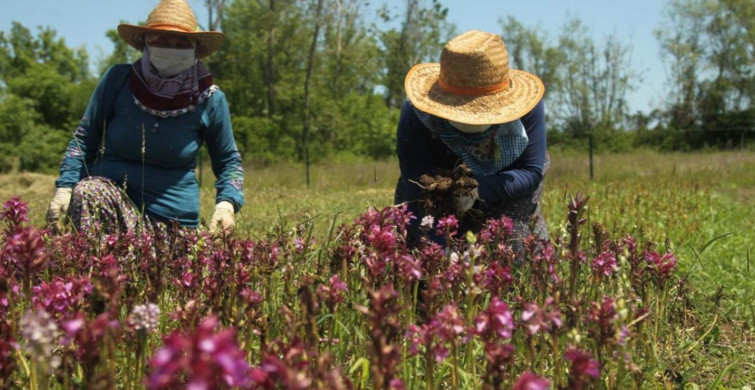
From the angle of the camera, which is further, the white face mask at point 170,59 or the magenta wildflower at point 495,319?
the white face mask at point 170,59

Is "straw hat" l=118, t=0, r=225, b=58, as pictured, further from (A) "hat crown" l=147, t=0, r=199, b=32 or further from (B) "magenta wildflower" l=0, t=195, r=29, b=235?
(B) "magenta wildflower" l=0, t=195, r=29, b=235

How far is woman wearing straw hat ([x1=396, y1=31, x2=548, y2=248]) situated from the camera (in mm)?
3453

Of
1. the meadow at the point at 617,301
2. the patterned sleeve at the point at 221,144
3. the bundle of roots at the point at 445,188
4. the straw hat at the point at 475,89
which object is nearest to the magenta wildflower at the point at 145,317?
the meadow at the point at 617,301

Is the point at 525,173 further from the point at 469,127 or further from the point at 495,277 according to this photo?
the point at 495,277

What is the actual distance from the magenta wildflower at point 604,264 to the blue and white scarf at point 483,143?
1.42 meters

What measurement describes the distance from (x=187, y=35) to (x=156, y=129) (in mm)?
626

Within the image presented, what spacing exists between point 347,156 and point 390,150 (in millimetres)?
6499

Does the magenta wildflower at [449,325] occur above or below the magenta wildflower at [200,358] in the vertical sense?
below

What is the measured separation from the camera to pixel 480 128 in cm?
368

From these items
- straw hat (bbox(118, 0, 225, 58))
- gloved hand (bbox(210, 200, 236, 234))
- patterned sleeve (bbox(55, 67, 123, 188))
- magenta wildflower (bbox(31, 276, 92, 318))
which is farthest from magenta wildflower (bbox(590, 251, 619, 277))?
patterned sleeve (bbox(55, 67, 123, 188))

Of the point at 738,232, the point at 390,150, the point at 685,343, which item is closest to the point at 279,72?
the point at 390,150

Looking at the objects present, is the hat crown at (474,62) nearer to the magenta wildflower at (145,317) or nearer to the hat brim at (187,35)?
the hat brim at (187,35)

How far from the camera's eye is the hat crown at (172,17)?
425 cm

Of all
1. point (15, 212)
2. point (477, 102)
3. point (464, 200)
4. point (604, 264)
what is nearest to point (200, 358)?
point (15, 212)
